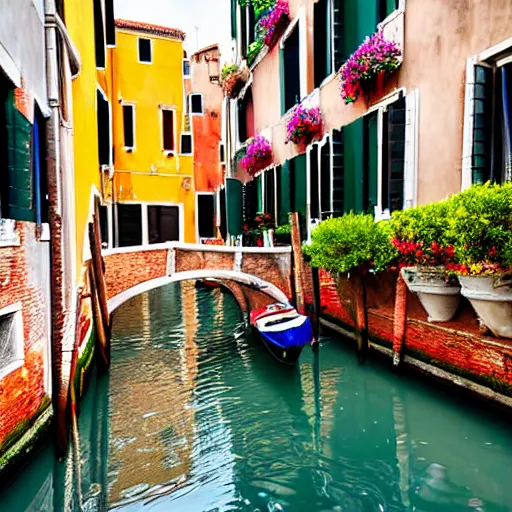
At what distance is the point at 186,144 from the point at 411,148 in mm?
10026

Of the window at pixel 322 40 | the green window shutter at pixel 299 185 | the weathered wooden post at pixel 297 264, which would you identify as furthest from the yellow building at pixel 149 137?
the weathered wooden post at pixel 297 264

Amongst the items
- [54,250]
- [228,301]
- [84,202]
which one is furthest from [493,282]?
[228,301]

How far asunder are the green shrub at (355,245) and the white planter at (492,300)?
4.15ft

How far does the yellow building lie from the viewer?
13188 mm

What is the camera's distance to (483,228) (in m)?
3.59

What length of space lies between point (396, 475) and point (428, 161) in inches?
118

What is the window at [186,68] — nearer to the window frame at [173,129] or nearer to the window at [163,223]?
the window frame at [173,129]

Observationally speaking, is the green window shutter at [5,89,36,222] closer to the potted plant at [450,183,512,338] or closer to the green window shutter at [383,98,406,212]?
the potted plant at [450,183,512,338]

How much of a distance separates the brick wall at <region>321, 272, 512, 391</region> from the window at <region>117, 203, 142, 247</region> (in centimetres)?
806

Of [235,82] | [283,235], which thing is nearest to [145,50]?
[235,82]

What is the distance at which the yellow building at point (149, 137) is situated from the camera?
13.2 m

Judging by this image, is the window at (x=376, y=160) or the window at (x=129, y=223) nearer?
the window at (x=376, y=160)

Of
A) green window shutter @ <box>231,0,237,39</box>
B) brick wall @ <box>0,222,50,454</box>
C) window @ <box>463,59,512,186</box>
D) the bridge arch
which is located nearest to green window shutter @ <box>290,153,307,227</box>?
the bridge arch

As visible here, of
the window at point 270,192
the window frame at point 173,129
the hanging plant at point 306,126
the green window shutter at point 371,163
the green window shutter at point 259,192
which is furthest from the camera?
the window frame at point 173,129
